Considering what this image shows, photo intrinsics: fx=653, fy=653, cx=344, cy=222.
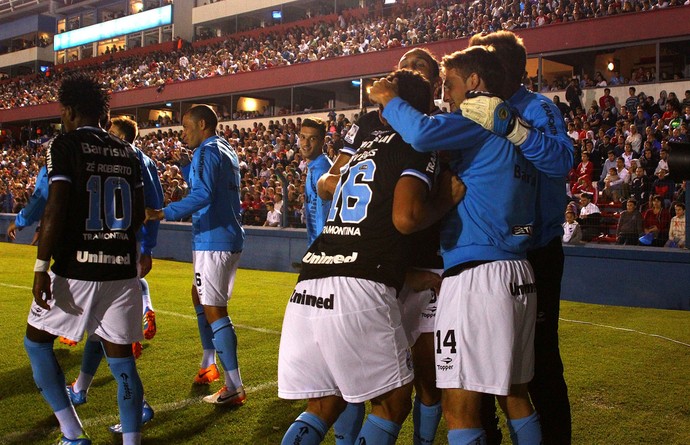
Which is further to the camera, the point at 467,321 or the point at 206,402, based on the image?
the point at 206,402

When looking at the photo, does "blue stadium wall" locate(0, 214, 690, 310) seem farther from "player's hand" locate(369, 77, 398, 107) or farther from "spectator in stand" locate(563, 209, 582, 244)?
"player's hand" locate(369, 77, 398, 107)

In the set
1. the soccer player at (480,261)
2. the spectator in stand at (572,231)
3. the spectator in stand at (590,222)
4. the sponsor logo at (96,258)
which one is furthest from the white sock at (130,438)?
the spectator in stand at (590,222)

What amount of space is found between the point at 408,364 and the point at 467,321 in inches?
11.9

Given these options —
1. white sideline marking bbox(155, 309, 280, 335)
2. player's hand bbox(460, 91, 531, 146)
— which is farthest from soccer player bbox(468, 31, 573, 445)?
white sideline marking bbox(155, 309, 280, 335)

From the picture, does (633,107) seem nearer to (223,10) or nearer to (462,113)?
(462,113)

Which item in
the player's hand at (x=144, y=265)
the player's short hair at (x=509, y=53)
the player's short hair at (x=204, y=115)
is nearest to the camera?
the player's short hair at (x=509, y=53)

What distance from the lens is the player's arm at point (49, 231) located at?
3494mm

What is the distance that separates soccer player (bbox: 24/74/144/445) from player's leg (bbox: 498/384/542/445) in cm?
204

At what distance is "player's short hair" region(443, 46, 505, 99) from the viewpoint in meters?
2.83

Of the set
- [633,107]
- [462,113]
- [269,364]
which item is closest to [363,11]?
[633,107]

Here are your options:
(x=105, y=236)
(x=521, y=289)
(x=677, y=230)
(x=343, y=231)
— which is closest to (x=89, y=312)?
(x=105, y=236)

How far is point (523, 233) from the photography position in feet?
9.20

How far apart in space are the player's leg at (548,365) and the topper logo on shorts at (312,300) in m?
1.22

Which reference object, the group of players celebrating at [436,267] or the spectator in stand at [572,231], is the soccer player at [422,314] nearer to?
the group of players celebrating at [436,267]
